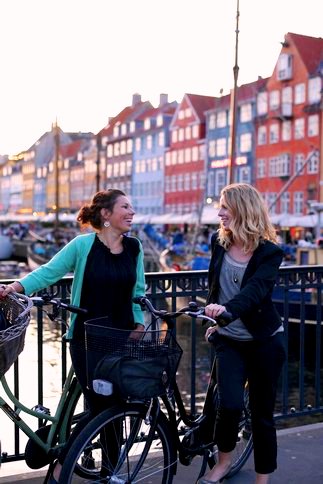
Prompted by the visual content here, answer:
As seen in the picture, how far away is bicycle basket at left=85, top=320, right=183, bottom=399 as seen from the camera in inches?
138

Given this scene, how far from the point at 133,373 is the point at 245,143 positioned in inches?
2583

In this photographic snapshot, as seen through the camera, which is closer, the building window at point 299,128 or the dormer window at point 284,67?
the building window at point 299,128

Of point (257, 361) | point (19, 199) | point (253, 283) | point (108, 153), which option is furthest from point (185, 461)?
point (19, 199)

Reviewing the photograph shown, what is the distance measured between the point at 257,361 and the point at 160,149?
271ft

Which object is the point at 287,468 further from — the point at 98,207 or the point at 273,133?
the point at 273,133

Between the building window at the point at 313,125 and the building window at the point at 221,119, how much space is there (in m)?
12.6

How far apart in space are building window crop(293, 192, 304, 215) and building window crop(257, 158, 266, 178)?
17.5ft

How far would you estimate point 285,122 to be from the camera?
62406 mm

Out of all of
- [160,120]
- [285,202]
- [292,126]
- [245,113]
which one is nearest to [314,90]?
[292,126]

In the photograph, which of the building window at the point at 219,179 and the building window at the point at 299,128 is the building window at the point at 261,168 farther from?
the building window at the point at 219,179

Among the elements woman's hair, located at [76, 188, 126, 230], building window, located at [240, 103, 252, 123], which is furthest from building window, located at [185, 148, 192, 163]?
woman's hair, located at [76, 188, 126, 230]

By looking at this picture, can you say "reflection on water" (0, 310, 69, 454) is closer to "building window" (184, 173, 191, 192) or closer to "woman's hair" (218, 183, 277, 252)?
"woman's hair" (218, 183, 277, 252)

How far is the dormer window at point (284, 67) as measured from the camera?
63.1m

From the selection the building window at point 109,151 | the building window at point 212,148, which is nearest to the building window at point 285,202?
the building window at point 212,148
